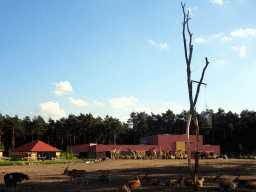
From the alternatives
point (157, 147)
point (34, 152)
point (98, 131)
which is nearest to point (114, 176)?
point (34, 152)

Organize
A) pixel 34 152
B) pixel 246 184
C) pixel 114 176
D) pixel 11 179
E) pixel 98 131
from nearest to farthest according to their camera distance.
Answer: pixel 11 179, pixel 246 184, pixel 114 176, pixel 34 152, pixel 98 131

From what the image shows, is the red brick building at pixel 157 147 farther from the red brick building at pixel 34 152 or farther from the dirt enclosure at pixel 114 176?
the dirt enclosure at pixel 114 176

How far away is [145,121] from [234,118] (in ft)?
139

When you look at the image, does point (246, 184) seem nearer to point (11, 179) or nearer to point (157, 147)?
point (11, 179)

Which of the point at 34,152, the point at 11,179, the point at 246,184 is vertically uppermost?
the point at 11,179

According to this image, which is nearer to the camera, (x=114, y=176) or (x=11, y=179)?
(x=11, y=179)

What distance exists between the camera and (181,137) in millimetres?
65500

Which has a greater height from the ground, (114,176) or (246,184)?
(246,184)

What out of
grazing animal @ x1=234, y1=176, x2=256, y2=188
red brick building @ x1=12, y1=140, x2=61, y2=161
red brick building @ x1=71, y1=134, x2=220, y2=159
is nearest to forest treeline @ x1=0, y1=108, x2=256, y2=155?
red brick building @ x1=71, y1=134, x2=220, y2=159

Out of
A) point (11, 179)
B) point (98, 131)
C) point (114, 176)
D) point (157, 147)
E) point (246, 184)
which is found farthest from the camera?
point (98, 131)

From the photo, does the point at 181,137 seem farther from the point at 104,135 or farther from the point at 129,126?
the point at 129,126

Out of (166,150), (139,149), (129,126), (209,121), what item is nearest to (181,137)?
(166,150)

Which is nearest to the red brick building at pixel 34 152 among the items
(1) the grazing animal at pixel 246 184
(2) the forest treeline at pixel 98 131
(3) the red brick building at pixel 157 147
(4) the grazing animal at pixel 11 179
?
(3) the red brick building at pixel 157 147

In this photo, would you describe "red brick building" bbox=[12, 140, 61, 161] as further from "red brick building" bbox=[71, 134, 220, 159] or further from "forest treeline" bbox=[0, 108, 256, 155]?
"forest treeline" bbox=[0, 108, 256, 155]
